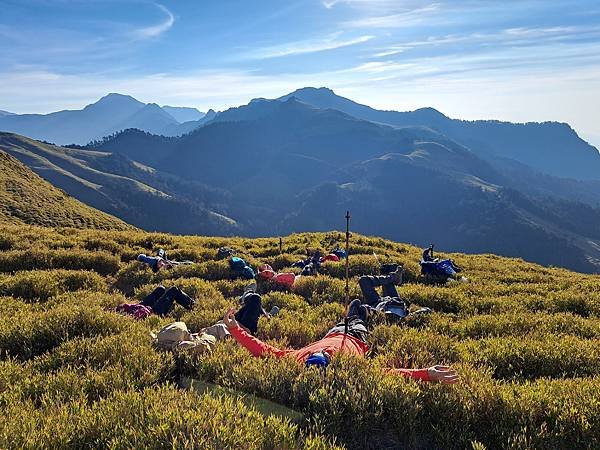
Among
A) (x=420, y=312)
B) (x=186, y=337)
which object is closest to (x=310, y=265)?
(x=420, y=312)

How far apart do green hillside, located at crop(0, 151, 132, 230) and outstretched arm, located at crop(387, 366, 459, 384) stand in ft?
109

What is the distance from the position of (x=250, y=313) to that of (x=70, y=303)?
3.74 metres

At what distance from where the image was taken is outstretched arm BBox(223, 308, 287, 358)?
599 centimetres

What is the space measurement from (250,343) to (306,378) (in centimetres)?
171

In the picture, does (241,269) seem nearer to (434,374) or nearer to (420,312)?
(420,312)

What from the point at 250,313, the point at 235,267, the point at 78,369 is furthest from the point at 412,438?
the point at 235,267

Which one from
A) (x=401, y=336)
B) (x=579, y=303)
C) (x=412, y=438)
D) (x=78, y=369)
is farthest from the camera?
(x=579, y=303)

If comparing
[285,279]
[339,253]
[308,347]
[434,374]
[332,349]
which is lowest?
[339,253]

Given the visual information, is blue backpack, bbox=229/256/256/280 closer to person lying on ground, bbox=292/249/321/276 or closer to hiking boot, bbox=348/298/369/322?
person lying on ground, bbox=292/249/321/276

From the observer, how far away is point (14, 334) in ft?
21.4

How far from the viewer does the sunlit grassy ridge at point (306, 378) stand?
366 centimetres

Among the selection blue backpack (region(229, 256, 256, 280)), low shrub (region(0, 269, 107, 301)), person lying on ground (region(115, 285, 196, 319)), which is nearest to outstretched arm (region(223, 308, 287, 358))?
person lying on ground (region(115, 285, 196, 319))

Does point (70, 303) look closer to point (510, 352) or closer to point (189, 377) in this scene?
point (189, 377)

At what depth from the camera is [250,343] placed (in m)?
6.27
